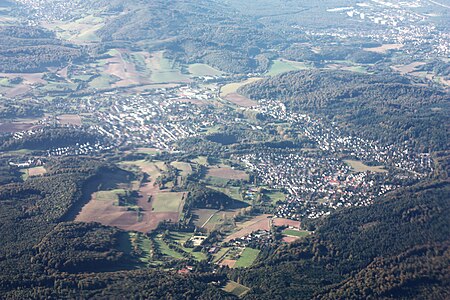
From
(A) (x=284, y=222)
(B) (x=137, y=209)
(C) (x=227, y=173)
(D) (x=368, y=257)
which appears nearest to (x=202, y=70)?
(C) (x=227, y=173)

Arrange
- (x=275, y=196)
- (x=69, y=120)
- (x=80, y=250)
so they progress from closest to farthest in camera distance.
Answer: (x=80, y=250), (x=275, y=196), (x=69, y=120)

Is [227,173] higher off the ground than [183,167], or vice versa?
[183,167]

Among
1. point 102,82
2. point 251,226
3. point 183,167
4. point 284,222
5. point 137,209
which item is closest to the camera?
point 251,226

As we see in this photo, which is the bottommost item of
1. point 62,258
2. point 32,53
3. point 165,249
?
point 165,249

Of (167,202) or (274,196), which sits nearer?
(167,202)

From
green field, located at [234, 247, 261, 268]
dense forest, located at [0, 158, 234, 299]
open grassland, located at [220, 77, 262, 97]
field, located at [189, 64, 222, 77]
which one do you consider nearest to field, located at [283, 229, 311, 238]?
green field, located at [234, 247, 261, 268]

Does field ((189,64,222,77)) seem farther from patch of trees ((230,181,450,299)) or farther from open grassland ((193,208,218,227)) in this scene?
patch of trees ((230,181,450,299))

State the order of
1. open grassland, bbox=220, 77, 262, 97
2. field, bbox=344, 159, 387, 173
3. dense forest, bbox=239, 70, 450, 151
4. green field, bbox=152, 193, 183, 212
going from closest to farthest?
green field, bbox=152, 193, 183, 212
field, bbox=344, 159, 387, 173
dense forest, bbox=239, 70, 450, 151
open grassland, bbox=220, 77, 262, 97

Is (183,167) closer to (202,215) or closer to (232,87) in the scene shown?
(202,215)
